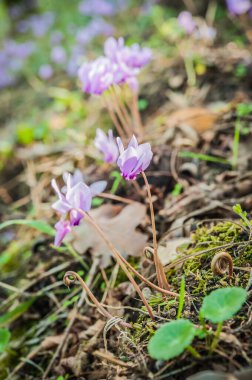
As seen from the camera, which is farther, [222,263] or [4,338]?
[4,338]

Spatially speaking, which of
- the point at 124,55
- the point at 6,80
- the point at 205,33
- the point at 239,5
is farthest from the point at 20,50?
the point at 124,55

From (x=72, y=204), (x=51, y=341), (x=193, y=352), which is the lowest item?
(x=51, y=341)

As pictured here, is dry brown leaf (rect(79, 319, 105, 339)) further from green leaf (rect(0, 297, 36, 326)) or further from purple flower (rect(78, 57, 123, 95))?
purple flower (rect(78, 57, 123, 95))

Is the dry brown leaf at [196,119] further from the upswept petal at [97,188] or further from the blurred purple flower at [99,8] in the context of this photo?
the blurred purple flower at [99,8]

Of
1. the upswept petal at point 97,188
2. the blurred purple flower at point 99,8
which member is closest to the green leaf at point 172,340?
the upswept petal at point 97,188

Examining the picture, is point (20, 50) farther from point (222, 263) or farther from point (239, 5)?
point (222, 263)
